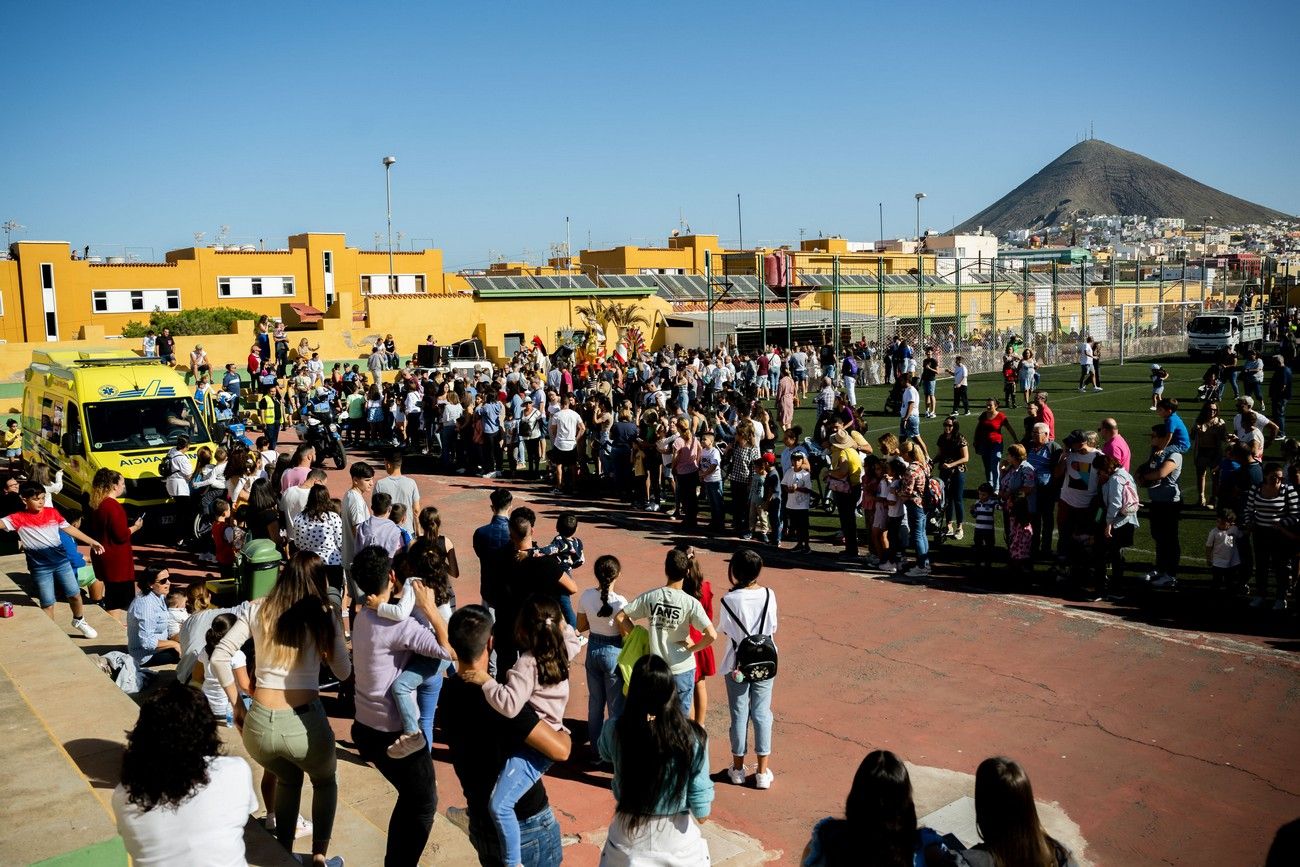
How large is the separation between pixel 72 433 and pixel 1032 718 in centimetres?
1291

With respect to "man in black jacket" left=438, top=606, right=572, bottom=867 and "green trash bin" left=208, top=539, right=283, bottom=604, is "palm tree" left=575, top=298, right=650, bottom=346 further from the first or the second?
"man in black jacket" left=438, top=606, right=572, bottom=867

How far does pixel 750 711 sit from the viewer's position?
6637mm

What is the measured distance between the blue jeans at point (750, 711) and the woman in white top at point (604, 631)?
74 centimetres

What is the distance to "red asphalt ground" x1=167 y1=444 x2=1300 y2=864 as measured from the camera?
635 centimetres

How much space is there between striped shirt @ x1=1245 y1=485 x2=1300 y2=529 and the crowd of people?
0.08ft

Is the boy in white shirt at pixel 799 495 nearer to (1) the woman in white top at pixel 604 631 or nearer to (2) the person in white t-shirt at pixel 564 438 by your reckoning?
(2) the person in white t-shirt at pixel 564 438

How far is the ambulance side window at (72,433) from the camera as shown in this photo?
45.9ft

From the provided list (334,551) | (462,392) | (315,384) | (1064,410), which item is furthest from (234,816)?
(1064,410)

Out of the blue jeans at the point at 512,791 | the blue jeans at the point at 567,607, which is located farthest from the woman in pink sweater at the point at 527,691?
the blue jeans at the point at 567,607

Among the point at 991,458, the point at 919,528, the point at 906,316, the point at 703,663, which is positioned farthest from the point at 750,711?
the point at 906,316

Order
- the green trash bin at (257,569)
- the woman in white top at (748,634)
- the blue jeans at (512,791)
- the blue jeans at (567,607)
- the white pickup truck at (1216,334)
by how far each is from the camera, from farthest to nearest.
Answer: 1. the white pickup truck at (1216,334)
2. the green trash bin at (257,569)
3. the blue jeans at (567,607)
4. the woman in white top at (748,634)
5. the blue jeans at (512,791)

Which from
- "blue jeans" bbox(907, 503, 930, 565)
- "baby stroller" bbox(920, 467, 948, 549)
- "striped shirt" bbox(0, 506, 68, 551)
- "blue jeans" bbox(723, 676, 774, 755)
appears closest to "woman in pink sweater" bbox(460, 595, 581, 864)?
"blue jeans" bbox(723, 676, 774, 755)

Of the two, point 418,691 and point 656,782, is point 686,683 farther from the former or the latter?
point 656,782

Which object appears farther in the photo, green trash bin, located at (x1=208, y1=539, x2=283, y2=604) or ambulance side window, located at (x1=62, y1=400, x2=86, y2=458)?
ambulance side window, located at (x1=62, y1=400, x2=86, y2=458)
